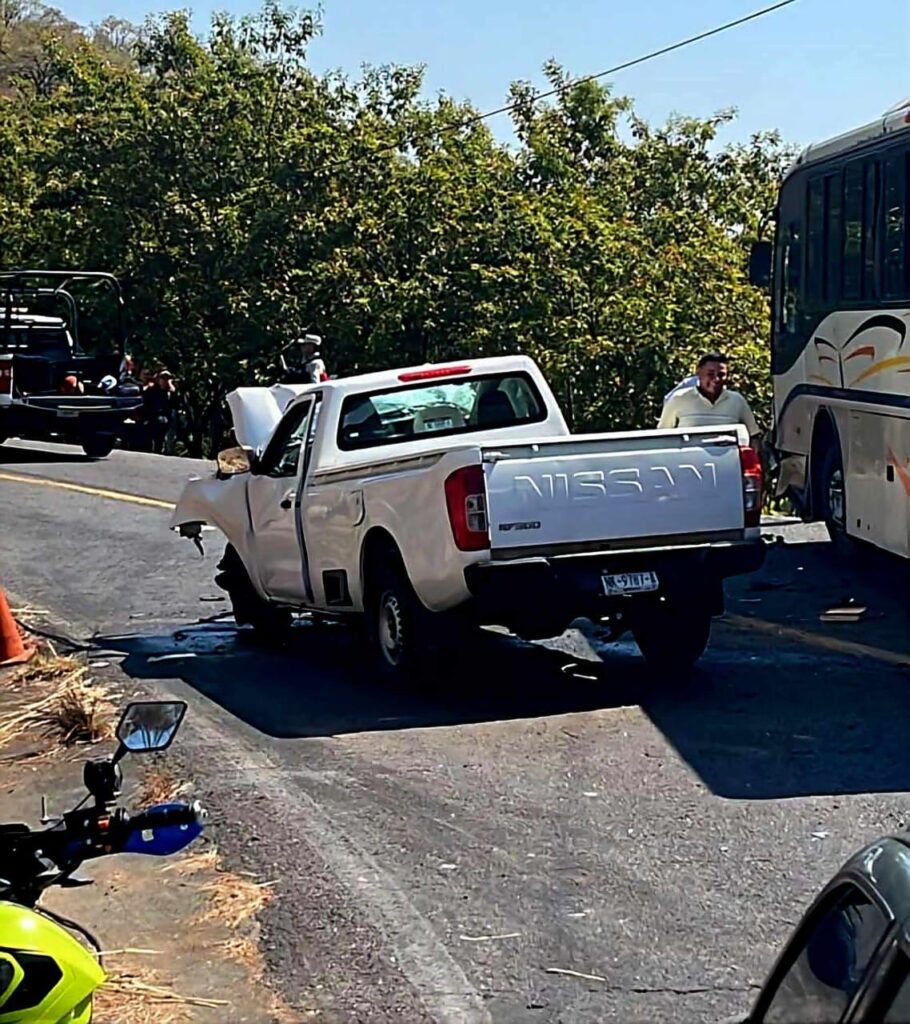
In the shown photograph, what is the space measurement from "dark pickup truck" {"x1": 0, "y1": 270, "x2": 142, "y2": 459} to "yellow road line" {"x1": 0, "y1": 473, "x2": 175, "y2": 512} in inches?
66.9

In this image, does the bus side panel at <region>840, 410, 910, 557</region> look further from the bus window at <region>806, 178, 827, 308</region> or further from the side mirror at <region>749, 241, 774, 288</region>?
the side mirror at <region>749, 241, 774, 288</region>

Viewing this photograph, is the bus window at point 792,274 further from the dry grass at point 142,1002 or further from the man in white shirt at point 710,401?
the dry grass at point 142,1002

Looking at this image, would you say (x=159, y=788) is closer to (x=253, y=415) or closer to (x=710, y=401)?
(x=253, y=415)

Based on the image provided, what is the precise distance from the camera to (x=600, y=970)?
5.77 meters

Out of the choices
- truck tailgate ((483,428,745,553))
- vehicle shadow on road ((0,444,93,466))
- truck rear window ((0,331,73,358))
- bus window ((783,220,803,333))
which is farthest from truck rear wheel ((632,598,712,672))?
truck rear window ((0,331,73,358))

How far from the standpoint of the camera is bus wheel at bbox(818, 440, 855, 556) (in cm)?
1442

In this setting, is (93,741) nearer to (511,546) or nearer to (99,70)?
(511,546)

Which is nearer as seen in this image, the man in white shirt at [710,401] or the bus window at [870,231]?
the bus window at [870,231]

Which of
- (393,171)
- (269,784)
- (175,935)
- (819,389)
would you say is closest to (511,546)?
(269,784)

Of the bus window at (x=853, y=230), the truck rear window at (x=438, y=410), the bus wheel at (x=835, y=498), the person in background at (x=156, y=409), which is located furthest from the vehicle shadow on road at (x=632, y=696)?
the person in background at (x=156, y=409)

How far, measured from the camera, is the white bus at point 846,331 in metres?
12.7

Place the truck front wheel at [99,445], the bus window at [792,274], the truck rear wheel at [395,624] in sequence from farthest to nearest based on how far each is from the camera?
the truck front wheel at [99,445] → the bus window at [792,274] → the truck rear wheel at [395,624]

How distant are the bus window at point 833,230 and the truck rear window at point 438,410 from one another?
3.76m

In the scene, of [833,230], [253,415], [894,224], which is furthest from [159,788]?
[833,230]
